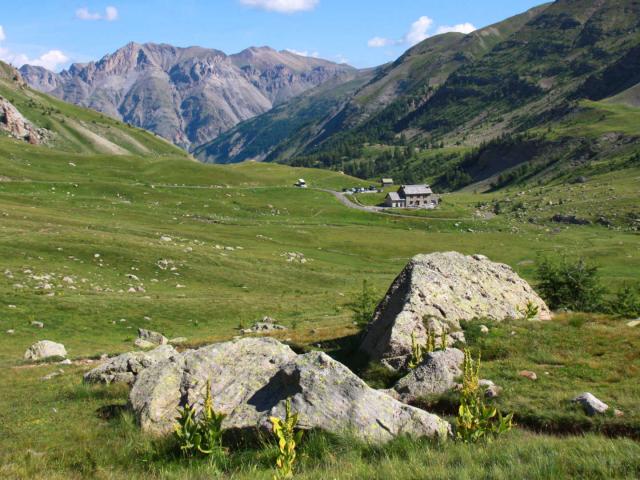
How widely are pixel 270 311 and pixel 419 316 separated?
26.3 metres

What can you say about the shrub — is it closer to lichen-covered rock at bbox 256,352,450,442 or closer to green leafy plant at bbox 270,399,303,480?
lichen-covered rock at bbox 256,352,450,442

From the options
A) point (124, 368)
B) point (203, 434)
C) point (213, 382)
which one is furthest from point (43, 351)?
point (203, 434)

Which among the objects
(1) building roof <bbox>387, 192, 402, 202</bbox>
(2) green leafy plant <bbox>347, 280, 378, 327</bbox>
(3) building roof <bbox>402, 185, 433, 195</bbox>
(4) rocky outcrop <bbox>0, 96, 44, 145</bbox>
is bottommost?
(2) green leafy plant <bbox>347, 280, 378, 327</bbox>

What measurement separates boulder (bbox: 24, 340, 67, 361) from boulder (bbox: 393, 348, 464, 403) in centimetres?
2146

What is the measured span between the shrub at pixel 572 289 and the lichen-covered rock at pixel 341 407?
84.9 feet

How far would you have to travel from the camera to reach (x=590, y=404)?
1288 cm

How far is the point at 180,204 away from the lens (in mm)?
113500

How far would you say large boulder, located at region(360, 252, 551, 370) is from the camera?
19.9 m

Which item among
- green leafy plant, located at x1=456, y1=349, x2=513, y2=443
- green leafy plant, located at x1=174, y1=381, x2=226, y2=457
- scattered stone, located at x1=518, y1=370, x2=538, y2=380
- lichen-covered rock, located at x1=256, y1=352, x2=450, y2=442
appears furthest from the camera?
scattered stone, located at x1=518, y1=370, x2=538, y2=380

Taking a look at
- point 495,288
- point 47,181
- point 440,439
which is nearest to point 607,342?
point 495,288

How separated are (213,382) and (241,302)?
3254 cm

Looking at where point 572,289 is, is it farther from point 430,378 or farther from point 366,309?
point 430,378

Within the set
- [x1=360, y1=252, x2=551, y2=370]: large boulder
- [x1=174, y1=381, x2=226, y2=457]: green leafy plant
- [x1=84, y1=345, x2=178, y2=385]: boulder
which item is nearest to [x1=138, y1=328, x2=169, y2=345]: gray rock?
[x1=84, y1=345, x2=178, y2=385]: boulder

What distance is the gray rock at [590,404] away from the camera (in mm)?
12758
